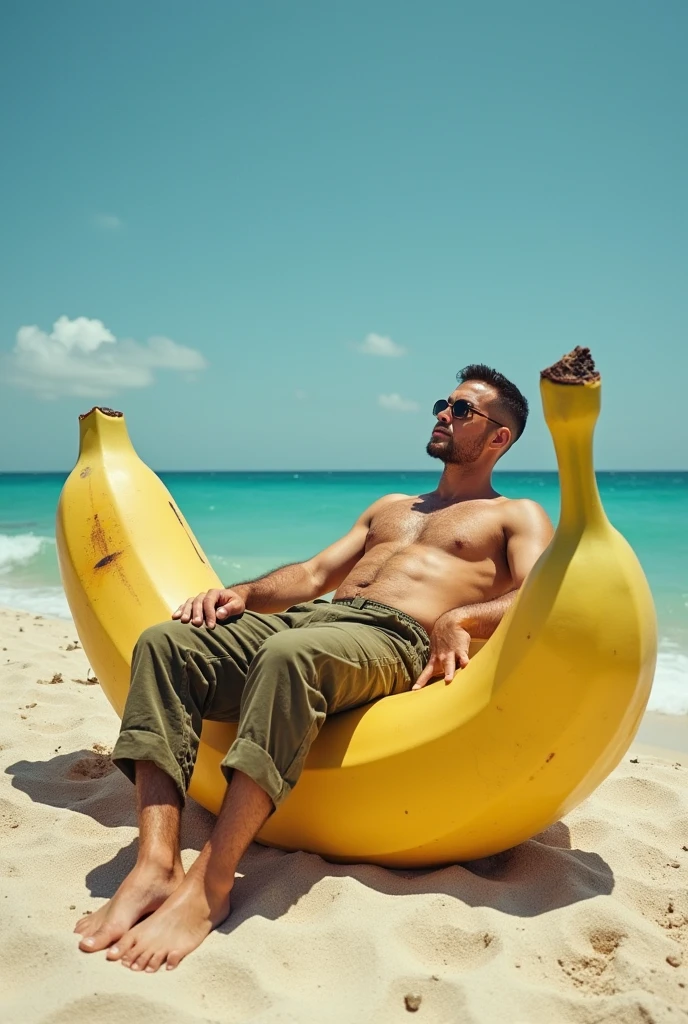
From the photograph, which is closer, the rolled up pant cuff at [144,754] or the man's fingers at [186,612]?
the rolled up pant cuff at [144,754]

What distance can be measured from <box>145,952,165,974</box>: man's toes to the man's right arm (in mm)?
1016

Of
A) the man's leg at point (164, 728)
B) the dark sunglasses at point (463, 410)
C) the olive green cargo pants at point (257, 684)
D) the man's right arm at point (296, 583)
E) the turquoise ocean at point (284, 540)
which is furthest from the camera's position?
the turquoise ocean at point (284, 540)

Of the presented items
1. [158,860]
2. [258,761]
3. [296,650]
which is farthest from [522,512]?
[158,860]

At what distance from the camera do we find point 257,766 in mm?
2062

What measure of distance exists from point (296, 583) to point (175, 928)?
1.53m

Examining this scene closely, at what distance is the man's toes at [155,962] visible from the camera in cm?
180

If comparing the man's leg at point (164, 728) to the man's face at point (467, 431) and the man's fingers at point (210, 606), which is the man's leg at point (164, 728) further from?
the man's face at point (467, 431)

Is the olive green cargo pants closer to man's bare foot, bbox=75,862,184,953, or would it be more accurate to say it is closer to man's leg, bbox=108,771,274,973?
man's leg, bbox=108,771,274,973

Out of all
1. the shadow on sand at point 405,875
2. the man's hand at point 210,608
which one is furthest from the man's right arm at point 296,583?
the shadow on sand at point 405,875

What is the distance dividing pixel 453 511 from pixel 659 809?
130 cm

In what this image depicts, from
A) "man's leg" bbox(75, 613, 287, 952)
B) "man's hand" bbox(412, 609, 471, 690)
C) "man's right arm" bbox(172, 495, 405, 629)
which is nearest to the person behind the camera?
"man's leg" bbox(75, 613, 287, 952)

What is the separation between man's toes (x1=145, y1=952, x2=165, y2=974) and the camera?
1802 mm

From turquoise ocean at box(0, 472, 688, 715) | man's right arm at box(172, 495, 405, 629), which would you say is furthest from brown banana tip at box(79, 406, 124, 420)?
turquoise ocean at box(0, 472, 688, 715)

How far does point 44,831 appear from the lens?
102 inches
